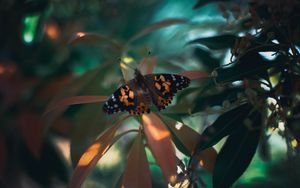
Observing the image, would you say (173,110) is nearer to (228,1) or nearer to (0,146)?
(228,1)

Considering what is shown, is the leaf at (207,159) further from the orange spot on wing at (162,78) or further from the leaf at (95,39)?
the leaf at (95,39)

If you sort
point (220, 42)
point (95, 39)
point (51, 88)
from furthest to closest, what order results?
1. point (51, 88)
2. point (95, 39)
3. point (220, 42)

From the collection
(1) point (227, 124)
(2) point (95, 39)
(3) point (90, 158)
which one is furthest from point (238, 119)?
(2) point (95, 39)

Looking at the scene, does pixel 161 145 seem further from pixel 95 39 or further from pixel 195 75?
pixel 95 39

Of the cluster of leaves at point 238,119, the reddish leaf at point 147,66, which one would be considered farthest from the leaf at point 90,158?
the reddish leaf at point 147,66

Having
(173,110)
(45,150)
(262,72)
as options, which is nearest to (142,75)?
(173,110)

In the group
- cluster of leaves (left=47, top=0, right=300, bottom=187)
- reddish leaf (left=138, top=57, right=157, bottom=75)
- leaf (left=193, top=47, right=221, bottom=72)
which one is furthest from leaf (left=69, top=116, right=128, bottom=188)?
leaf (left=193, top=47, right=221, bottom=72)

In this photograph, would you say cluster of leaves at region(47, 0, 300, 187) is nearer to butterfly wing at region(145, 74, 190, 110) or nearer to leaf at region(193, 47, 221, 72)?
butterfly wing at region(145, 74, 190, 110)
